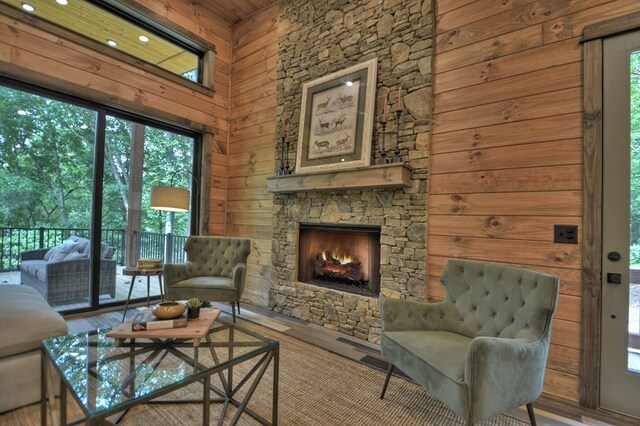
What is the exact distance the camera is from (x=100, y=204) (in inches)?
136

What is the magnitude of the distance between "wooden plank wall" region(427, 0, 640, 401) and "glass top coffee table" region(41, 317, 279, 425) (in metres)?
1.74

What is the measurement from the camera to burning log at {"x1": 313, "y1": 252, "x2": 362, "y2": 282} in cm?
332

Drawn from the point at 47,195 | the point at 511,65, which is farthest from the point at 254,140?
the point at 511,65

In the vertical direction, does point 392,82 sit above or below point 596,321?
above

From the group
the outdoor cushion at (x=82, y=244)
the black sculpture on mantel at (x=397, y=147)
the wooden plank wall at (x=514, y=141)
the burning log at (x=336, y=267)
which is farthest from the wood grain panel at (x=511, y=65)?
the outdoor cushion at (x=82, y=244)

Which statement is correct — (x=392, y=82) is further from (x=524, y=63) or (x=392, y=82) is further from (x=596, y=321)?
(x=596, y=321)

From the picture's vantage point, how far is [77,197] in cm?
331

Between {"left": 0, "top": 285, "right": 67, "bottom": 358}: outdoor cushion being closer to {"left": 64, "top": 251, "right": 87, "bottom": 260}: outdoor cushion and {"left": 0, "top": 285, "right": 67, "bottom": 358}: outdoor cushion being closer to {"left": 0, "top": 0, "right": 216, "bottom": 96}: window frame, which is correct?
{"left": 64, "top": 251, "right": 87, "bottom": 260}: outdoor cushion

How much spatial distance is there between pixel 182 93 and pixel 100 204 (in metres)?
1.73

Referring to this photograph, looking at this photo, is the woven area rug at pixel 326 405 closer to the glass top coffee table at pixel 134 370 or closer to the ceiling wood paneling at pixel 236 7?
the glass top coffee table at pixel 134 370

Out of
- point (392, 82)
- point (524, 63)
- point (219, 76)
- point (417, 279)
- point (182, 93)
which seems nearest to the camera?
point (524, 63)

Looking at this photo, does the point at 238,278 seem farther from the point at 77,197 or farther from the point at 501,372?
the point at 501,372

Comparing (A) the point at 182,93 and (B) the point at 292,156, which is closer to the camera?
(B) the point at 292,156

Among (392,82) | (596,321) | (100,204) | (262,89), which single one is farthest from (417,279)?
(100,204)
